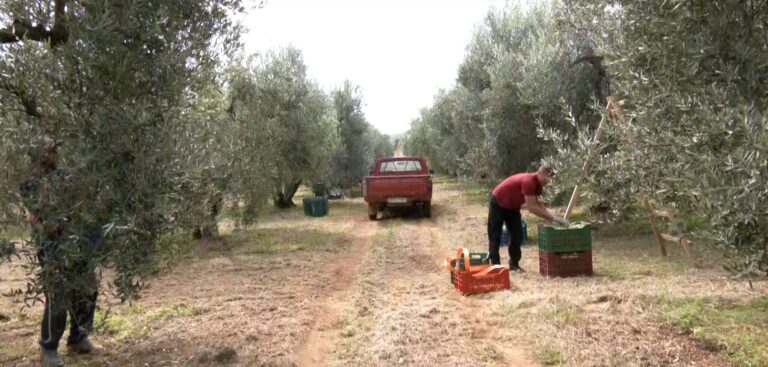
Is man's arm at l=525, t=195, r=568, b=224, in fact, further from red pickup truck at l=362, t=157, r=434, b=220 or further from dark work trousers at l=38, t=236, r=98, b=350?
red pickup truck at l=362, t=157, r=434, b=220

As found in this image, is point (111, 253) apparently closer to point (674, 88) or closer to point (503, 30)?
point (674, 88)

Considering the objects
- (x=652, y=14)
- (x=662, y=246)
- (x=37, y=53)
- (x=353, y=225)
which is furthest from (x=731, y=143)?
(x=353, y=225)

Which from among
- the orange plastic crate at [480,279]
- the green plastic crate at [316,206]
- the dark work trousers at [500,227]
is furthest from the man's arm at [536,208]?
the green plastic crate at [316,206]

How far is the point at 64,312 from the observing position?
471 cm

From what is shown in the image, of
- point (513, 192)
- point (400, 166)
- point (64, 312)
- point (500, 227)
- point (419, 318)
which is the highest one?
point (400, 166)

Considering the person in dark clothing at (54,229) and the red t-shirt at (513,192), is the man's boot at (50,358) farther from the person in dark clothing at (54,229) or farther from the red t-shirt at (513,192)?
the red t-shirt at (513,192)

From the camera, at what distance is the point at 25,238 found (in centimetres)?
397

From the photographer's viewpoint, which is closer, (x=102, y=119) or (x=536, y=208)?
(x=102, y=119)

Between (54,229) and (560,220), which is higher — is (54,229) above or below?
above

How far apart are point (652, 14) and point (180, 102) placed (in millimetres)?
3739

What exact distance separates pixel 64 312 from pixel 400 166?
48.7ft

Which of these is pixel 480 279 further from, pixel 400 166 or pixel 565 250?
pixel 400 166

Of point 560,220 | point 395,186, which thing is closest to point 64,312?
point 560,220

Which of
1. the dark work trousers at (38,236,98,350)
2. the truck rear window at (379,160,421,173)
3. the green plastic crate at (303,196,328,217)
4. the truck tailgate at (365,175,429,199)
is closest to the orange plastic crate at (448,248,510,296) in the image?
the dark work trousers at (38,236,98,350)
